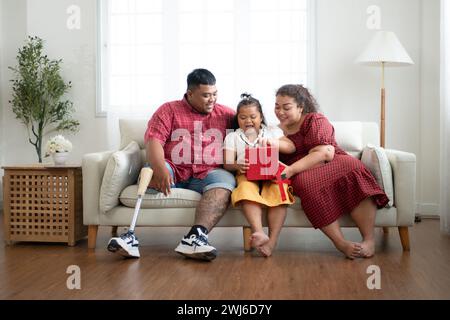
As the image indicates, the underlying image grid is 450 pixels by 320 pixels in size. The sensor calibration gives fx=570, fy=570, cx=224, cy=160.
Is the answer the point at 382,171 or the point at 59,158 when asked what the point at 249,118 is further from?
the point at 59,158

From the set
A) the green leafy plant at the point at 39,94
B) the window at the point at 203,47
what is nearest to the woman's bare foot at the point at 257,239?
the window at the point at 203,47

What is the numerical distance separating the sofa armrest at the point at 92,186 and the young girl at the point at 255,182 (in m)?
0.69

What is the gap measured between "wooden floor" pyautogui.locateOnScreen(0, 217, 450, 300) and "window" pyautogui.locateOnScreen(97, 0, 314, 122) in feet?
5.37

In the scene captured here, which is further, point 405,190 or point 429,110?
point 429,110

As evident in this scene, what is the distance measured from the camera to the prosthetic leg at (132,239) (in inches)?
106

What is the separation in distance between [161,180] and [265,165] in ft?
1.77

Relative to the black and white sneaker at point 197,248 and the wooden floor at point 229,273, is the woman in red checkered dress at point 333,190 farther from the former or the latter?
the black and white sneaker at point 197,248

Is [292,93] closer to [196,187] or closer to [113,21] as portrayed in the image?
[196,187]

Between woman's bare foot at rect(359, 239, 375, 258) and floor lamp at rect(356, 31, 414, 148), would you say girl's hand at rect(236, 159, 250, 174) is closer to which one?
woman's bare foot at rect(359, 239, 375, 258)

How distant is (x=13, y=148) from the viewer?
498 centimetres

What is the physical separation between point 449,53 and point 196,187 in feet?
6.16

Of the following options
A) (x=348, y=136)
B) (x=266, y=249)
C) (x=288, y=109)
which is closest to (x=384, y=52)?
(x=348, y=136)

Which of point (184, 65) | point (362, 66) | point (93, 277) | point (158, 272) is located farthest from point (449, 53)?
point (93, 277)

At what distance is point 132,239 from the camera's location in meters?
2.77
